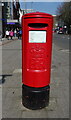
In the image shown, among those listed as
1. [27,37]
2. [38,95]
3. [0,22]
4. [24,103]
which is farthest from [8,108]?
[0,22]

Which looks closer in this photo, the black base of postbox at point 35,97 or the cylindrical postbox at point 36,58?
the cylindrical postbox at point 36,58

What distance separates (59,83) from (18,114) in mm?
2361

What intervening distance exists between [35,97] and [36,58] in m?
0.79

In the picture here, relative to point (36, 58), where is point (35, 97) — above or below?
below

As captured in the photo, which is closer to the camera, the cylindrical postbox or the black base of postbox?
the cylindrical postbox

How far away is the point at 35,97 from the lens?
158 inches

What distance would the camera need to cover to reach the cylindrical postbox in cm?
386

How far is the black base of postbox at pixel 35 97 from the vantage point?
4.01 metres

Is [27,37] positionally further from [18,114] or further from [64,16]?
[64,16]

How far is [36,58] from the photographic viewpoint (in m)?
3.96

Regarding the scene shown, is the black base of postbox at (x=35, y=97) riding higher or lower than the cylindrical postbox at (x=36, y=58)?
lower

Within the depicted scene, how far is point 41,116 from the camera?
3.76 metres

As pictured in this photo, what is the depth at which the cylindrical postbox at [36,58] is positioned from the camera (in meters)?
3.86

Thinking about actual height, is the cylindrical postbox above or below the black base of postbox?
above
